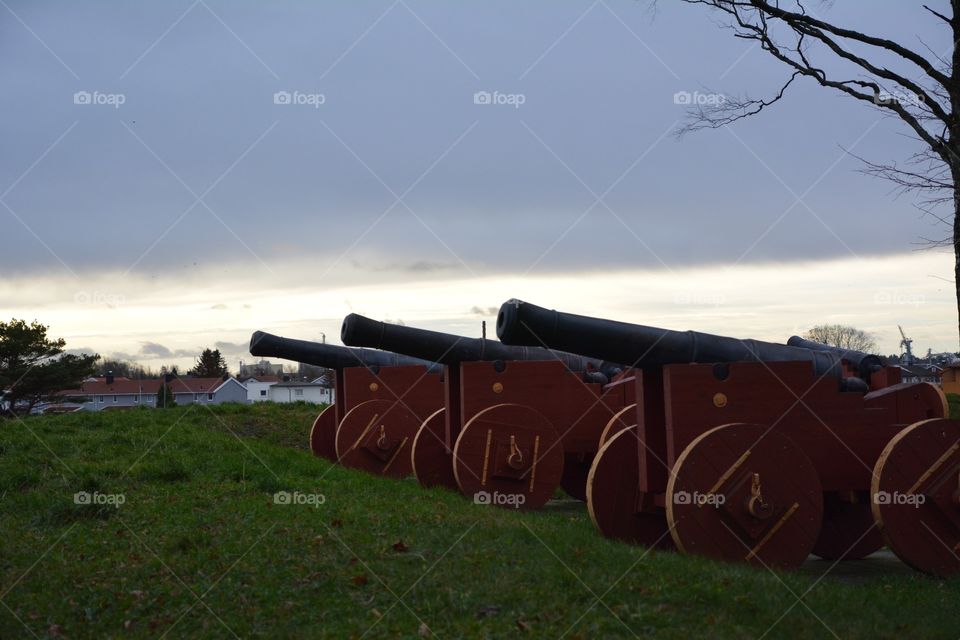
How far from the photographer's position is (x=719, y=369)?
794 centimetres

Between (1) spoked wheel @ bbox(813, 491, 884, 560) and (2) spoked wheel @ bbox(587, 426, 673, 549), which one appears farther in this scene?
(1) spoked wheel @ bbox(813, 491, 884, 560)

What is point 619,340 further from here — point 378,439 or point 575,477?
point 378,439

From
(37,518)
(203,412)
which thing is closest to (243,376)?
(203,412)

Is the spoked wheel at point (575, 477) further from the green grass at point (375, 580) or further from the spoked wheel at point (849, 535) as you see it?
the spoked wheel at point (849, 535)

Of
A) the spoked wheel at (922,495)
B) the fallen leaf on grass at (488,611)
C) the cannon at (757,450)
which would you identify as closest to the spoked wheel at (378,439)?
the cannon at (757,450)

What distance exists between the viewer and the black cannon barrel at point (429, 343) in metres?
12.9

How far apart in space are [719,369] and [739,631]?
2.84m

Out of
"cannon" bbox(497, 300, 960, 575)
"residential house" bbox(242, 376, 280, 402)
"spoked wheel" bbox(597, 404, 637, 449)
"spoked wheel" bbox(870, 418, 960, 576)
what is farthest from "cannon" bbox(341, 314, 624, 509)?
"residential house" bbox(242, 376, 280, 402)

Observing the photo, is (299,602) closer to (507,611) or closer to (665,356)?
(507,611)

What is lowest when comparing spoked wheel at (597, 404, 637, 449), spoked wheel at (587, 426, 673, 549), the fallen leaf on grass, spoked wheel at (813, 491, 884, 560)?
spoked wheel at (813, 491, 884, 560)

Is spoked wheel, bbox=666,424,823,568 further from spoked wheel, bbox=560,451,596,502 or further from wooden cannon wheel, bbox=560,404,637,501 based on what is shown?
spoked wheel, bbox=560,451,596,502

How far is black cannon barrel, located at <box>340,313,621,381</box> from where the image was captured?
1287cm

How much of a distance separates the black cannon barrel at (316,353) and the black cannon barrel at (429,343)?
346cm

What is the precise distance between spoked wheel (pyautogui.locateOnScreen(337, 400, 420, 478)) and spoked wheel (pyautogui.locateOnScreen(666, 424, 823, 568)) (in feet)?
24.7
